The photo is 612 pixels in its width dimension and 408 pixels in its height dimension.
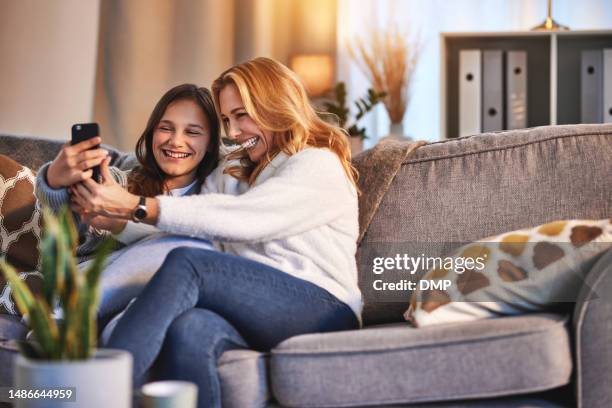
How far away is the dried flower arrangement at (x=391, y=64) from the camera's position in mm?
4613

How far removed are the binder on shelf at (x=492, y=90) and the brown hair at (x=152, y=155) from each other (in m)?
2.11

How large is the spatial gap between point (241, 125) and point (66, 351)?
3.75 ft

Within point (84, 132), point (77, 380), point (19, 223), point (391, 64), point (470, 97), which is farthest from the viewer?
point (391, 64)

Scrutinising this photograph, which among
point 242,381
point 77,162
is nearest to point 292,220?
point 242,381

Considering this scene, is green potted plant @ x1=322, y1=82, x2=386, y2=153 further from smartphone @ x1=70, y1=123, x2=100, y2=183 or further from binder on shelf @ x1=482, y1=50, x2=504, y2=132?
smartphone @ x1=70, y1=123, x2=100, y2=183

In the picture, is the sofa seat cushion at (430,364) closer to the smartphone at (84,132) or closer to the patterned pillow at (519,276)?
the patterned pillow at (519,276)

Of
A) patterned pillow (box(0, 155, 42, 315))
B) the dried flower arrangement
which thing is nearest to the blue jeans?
patterned pillow (box(0, 155, 42, 315))

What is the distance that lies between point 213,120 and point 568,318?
113cm

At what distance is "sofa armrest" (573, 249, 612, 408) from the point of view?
1.65 metres

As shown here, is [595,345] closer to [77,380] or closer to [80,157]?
[77,380]

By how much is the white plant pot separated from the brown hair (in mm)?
1239

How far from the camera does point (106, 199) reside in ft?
6.33

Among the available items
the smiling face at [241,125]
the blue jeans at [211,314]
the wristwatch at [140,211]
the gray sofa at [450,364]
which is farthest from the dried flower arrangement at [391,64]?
the wristwatch at [140,211]

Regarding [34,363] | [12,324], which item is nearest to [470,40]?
[12,324]
